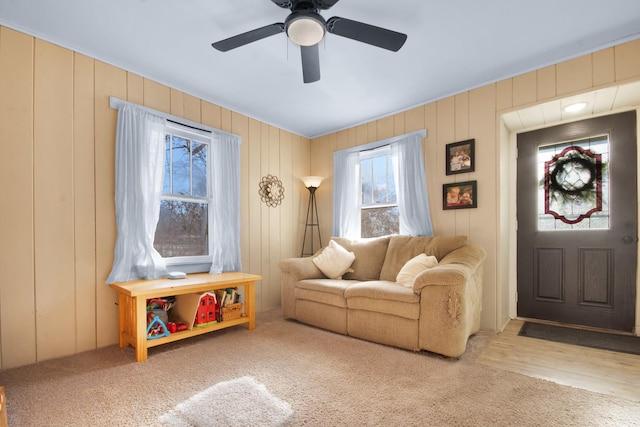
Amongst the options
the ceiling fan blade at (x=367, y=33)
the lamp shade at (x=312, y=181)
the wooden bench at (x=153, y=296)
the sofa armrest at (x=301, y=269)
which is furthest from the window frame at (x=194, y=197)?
the ceiling fan blade at (x=367, y=33)

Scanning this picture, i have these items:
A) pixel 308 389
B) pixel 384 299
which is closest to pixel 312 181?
pixel 384 299

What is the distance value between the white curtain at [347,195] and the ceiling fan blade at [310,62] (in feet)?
6.64

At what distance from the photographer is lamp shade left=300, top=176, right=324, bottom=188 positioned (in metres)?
4.41

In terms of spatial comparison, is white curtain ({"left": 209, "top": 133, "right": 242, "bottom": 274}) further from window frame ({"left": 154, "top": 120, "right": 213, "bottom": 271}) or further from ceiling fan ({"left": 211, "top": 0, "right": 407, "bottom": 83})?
ceiling fan ({"left": 211, "top": 0, "right": 407, "bottom": 83})

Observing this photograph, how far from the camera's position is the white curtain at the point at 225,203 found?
349 centimetres

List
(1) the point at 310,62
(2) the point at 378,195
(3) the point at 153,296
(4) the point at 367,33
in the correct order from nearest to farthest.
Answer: (4) the point at 367,33 < (1) the point at 310,62 < (3) the point at 153,296 < (2) the point at 378,195

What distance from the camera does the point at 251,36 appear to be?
77.6 inches

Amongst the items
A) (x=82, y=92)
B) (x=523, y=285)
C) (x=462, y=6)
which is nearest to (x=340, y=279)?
(x=523, y=285)

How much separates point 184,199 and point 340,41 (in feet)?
7.29

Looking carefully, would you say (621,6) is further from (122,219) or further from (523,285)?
(122,219)

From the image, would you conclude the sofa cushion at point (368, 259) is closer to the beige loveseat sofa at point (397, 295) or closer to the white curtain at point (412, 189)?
the beige loveseat sofa at point (397, 295)

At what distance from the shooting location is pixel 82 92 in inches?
103

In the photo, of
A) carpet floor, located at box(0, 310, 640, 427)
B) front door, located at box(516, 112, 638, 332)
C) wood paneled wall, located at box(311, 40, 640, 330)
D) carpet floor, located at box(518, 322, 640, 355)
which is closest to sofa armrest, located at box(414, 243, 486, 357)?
carpet floor, located at box(0, 310, 640, 427)

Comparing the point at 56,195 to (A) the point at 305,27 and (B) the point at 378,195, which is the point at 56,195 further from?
(B) the point at 378,195
